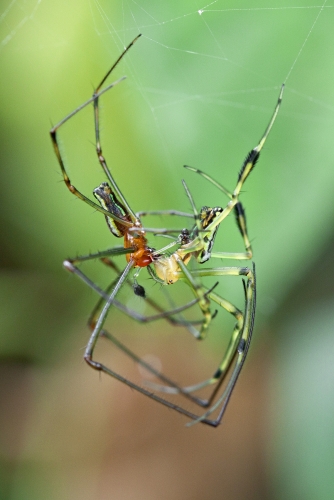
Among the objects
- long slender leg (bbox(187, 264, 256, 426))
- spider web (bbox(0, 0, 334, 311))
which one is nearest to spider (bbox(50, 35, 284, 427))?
long slender leg (bbox(187, 264, 256, 426))

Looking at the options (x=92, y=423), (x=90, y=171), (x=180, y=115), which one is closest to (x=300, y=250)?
(x=180, y=115)

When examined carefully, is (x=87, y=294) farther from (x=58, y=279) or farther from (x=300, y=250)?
(x=300, y=250)

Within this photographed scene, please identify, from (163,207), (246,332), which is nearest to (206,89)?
(163,207)

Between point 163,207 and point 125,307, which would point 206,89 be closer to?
point 163,207

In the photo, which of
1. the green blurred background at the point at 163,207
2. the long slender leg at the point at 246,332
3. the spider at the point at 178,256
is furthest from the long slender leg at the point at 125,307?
the green blurred background at the point at 163,207

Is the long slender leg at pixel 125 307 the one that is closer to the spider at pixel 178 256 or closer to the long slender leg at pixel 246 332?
the spider at pixel 178 256

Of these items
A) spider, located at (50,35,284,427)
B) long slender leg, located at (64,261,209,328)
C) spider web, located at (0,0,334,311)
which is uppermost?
spider web, located at (0,0,334,311)

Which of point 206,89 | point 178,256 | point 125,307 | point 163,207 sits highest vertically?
point 206,89

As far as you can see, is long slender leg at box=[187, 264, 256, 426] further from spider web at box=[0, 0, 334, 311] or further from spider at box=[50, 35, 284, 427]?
spider web at box=[0, 0, 334, 311]
